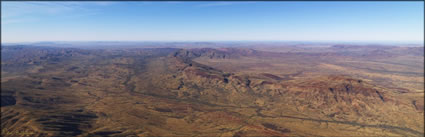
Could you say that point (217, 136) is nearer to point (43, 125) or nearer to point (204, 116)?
point (204, 116)

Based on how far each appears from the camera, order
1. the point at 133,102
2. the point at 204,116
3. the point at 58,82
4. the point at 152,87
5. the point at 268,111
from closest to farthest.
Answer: the point at 204,116 < the point at 268,111 < the point at 133,102 < the point at 152,87 < the point at 58,82

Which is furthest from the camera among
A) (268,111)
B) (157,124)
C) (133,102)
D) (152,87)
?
(152,87)

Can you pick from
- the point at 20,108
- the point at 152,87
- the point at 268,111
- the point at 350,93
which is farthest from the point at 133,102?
the point at 350,93

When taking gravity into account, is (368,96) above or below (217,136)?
above

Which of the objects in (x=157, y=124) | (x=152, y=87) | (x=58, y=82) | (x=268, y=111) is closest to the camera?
(x=157, y=124)

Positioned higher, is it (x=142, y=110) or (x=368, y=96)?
(x=368, y=96)

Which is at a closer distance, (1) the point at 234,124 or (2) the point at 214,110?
(1) the point at 234,124

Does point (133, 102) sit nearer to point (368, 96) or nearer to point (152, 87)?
point (152, 87)

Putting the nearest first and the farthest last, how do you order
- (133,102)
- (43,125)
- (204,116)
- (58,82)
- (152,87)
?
(43,125), (204,116), (133,102), (152,87), (58,82)

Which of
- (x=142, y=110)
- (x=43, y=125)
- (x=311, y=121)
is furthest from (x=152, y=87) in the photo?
(x=311, y=121)
